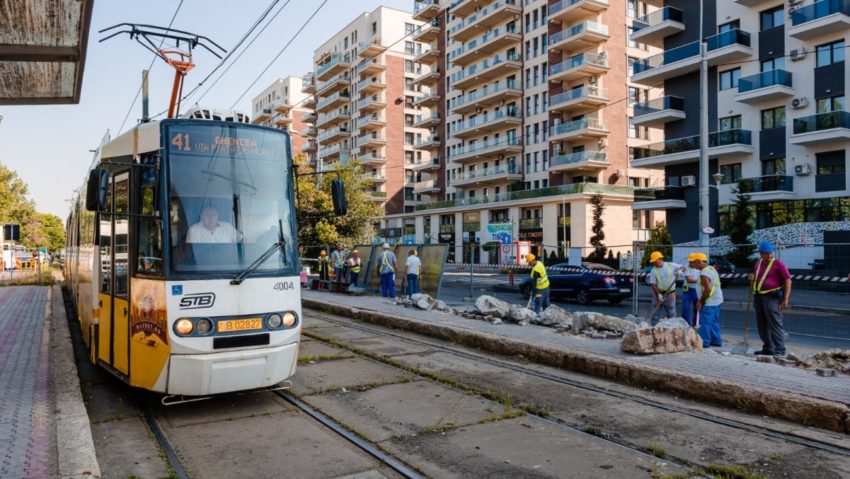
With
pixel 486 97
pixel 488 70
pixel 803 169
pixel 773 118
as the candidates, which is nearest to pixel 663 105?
pixel 773 118

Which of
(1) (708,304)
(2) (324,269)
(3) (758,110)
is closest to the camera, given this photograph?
(1) (708,304)

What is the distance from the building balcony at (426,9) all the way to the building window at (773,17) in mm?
36135

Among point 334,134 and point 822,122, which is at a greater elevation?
point 334,134

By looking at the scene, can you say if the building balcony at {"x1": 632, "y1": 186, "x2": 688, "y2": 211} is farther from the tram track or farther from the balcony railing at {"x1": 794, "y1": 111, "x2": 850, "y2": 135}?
the tram track

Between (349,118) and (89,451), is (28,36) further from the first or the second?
(349,118)

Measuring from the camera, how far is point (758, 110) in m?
35.7

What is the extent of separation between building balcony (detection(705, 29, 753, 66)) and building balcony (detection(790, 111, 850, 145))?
520cm

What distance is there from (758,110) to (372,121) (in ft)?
159

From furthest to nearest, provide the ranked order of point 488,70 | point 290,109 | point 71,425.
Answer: point 290,109 → point 488,70 → point 71,425

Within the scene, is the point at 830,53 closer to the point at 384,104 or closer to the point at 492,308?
the point at 492,308

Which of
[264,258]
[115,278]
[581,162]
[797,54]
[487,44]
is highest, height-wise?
[487,44]

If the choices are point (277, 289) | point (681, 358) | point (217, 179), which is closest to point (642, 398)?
point (681, 358)

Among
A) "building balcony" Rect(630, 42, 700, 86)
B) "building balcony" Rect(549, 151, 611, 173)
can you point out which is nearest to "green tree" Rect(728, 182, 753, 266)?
"building balcony" Rect(630, 42, 700, 86)

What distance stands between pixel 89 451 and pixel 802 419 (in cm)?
655
